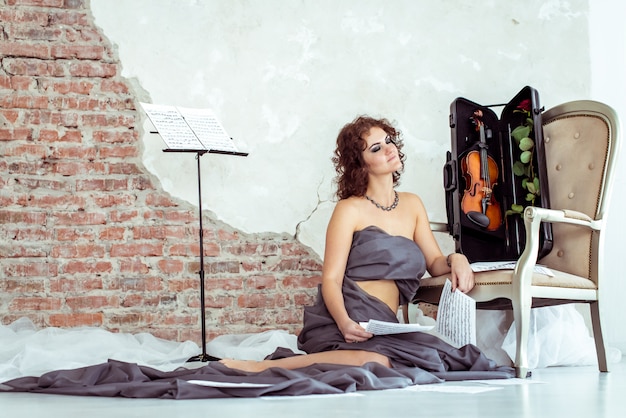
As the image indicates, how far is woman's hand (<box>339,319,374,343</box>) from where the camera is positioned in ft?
9.10

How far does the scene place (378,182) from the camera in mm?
3271

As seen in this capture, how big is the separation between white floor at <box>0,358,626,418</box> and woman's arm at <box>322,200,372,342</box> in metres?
0.50

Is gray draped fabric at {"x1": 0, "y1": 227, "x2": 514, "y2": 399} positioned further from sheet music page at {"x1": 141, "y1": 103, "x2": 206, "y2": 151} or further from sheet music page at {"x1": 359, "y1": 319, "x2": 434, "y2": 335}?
sheet music page at {"x1": 141, "y1": 103, "x2": 206, "y2": 151}

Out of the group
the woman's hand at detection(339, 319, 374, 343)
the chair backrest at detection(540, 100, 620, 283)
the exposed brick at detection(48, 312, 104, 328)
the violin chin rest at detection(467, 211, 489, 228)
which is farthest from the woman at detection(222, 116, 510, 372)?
the exposed brick at detection(48, 312, 104, 328)

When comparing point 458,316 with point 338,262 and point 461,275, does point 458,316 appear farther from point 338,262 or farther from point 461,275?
point 338,262

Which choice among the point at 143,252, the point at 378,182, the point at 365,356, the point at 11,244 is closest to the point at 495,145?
the point at 378,182

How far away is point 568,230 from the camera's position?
3434 millimetres

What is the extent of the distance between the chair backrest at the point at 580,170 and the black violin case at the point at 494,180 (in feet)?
0.40

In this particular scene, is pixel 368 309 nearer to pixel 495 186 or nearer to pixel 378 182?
pixel 378 182

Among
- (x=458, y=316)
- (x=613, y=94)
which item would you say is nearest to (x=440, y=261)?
(x=458, y=316)

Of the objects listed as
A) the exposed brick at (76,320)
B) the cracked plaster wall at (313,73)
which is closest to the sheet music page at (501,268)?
the cracked plaster wall at (313,73)

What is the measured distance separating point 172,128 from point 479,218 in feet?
4.92

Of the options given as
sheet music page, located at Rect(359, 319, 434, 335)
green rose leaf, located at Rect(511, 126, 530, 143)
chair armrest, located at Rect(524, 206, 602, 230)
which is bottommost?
sheet music page, located at Rect(359, 319, 434, 335)

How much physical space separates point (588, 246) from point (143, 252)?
2.26m
